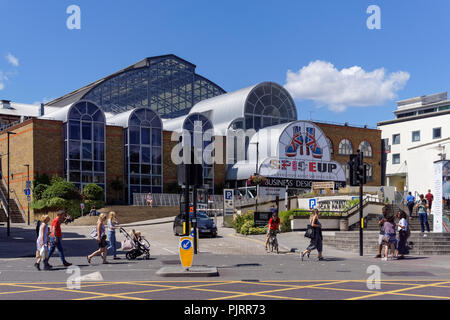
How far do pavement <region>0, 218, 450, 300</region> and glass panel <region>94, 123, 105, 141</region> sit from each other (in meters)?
27.3

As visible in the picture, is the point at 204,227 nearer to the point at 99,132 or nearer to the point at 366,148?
the point at 99,132

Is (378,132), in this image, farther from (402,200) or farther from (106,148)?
(106,148)

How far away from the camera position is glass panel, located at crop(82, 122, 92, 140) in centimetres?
5069

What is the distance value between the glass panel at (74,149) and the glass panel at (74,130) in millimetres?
467

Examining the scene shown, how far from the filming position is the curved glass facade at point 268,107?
61375mm

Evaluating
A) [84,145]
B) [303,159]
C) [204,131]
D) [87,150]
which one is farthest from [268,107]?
[84,145]

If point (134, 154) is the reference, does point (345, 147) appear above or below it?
above

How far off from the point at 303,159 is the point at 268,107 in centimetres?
821

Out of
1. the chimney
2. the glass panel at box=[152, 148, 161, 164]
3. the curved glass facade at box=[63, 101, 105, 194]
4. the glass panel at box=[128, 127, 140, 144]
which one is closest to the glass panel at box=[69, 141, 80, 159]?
the curved glass facade at box=[63, 101, 105, 194]

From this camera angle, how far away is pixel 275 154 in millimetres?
56656

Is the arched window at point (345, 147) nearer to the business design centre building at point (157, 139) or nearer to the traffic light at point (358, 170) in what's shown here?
the business design centre building at point (157, 139)

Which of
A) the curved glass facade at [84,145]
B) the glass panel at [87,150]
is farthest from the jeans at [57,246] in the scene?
the glass panel at [87,150]

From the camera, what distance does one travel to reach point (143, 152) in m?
54.1
